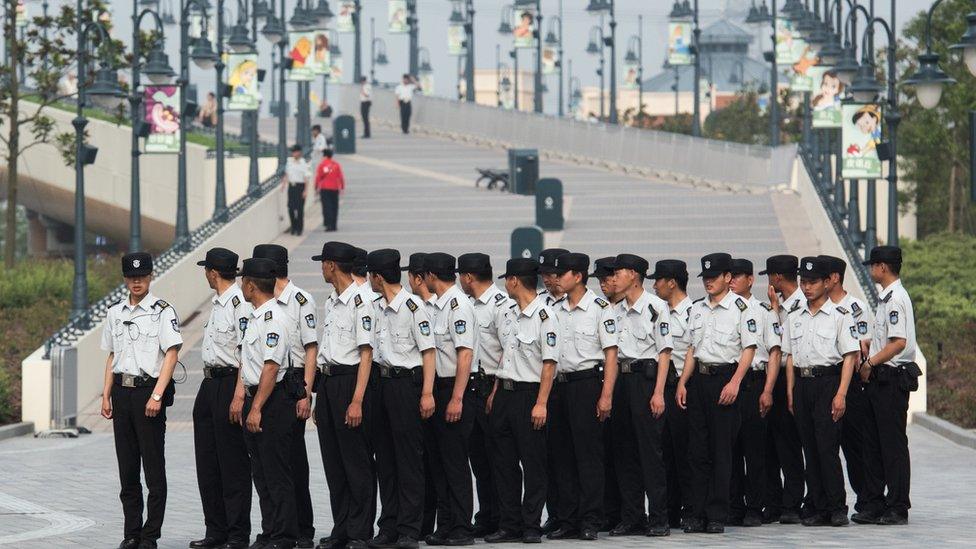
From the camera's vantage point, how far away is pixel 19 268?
33188 millimetres

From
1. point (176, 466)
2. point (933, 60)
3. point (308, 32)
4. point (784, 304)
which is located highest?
point (308, 32)

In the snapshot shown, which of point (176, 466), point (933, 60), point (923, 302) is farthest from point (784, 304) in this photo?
point (923, 302)

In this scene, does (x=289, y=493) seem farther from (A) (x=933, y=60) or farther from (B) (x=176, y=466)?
(A) (x=933, y=60)

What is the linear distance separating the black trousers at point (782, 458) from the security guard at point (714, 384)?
46 cm

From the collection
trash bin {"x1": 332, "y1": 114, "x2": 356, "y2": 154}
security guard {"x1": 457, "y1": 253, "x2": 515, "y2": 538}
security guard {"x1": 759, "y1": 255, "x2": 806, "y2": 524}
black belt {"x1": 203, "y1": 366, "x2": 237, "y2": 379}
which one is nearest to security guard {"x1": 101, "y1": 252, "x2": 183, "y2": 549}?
black belt {"x1": 203, "y1": 366, "x2": 237, "y2": 379}

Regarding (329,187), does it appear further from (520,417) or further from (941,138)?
(520,417)

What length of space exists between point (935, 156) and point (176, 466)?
1586 inches

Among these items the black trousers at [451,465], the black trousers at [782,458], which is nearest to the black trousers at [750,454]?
the black trousers at [782,458]

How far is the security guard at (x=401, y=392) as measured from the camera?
1253 centimetres

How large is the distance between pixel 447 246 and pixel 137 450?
2213 cm

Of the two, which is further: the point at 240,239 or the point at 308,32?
the point at 308,32

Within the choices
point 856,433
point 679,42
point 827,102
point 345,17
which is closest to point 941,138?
point 827,102

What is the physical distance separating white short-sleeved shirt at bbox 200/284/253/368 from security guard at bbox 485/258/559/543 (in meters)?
1.73

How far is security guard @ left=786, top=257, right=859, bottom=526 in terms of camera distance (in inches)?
538
